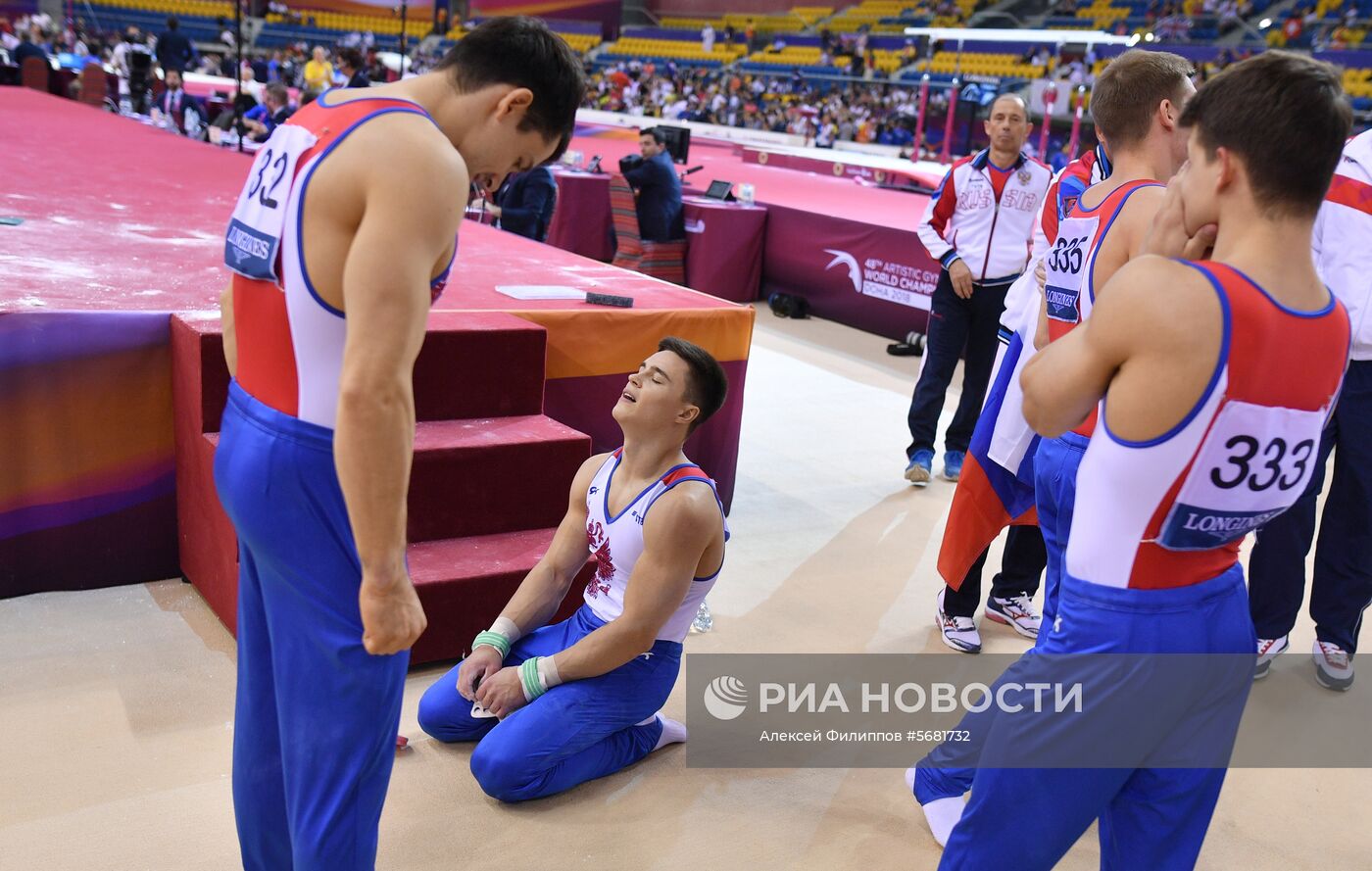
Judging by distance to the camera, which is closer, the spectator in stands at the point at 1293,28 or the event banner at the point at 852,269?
the event banner at the point at 852,269

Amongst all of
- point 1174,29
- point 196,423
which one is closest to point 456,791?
point 196,423

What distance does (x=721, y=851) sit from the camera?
210 cm

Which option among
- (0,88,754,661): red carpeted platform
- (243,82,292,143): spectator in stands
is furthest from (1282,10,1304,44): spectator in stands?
(0,88,754,661): red carpeted platform

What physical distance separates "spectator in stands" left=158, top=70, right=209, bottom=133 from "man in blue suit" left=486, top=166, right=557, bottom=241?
650 centimetres

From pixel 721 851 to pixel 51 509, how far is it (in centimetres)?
186

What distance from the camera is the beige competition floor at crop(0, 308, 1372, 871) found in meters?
2.02

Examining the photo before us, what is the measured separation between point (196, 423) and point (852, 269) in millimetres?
5259

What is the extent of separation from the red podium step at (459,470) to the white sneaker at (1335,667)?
6.49 ft

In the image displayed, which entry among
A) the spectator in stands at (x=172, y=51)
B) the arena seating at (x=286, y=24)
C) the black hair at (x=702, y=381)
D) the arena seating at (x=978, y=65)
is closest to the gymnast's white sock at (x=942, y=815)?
the black hair at (x=702, y=381)

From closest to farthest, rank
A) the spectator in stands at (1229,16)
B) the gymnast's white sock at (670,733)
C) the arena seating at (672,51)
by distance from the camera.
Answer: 1. the gymnast's white sock at (670,733)
2. the spectator in stands at (1229,16)
3. the arena seating at (672,51)

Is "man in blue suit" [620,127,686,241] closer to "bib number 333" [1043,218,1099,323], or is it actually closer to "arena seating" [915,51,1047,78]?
"bib number 333" [1043,218,1099,323]

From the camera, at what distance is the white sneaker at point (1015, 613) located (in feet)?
10.5

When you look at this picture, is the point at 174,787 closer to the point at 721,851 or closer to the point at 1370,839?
the point at 721,851

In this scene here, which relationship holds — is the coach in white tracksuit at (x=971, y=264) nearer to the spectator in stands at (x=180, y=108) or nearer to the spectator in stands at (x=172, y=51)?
the spectator in stands at (x=180, y=108)
